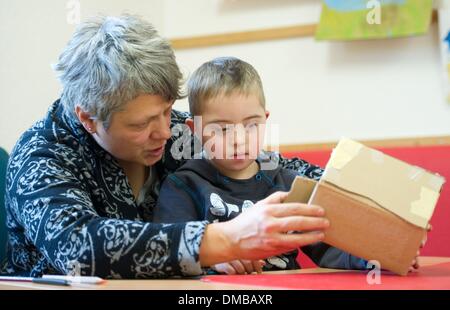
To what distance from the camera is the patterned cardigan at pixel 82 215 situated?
906 mm

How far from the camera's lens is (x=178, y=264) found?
90 cm

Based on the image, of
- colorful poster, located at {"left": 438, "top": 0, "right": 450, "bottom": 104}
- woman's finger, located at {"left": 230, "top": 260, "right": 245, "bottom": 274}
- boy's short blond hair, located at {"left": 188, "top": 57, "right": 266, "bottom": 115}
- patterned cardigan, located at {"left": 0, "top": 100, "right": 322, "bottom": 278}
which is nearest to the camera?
patterned cardigan, located at {"left": 0, "top": 100, "right": 322, "bottom": 278}

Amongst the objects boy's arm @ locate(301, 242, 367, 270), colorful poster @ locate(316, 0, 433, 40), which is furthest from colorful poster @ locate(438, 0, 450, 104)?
boy's arm @ locate(301, 242, 367, 270)

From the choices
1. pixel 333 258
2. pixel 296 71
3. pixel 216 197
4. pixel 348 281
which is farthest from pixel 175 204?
pixel 296 71

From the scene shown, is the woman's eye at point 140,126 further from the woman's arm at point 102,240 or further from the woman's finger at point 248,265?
the woman's finger at point 248,265

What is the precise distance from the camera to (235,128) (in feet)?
4.11

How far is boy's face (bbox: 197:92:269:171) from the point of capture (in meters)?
1.25

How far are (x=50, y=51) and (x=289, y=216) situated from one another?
150 centimetres

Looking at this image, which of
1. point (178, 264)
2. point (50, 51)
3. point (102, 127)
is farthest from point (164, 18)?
point (178, 264)

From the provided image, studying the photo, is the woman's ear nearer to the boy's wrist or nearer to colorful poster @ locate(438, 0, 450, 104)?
the boy's wrist

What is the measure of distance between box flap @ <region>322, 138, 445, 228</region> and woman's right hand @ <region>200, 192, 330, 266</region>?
0.06 metres

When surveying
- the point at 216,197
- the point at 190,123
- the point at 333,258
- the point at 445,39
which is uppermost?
the point at 445,39

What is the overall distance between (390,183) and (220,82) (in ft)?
1.70

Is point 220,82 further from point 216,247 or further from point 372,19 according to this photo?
point 372,19
